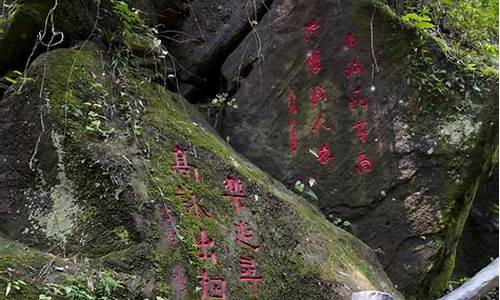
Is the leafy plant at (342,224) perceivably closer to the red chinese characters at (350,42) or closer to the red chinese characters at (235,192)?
the red chinese characters at (235,192)

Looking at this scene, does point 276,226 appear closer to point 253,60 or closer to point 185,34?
point 253,60

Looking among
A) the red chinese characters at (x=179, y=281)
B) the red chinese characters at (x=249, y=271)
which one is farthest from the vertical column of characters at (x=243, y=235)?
the red chinese characters at (x=179, y=281)

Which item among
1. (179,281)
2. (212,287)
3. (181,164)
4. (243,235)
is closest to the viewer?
(179,281)

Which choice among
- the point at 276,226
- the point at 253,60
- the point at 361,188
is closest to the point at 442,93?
the point at 361,188

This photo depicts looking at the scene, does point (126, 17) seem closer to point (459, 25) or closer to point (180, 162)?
point (180, 162)

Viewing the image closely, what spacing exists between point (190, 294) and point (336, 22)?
10.4ft

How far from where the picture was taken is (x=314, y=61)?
19.0 ft

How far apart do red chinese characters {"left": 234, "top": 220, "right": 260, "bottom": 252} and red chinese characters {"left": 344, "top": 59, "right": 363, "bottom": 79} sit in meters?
2.10

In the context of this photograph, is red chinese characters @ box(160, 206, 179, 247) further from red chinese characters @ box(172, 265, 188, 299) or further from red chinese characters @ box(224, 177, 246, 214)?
red chinese characters @ box(224, 177, 246, 214)

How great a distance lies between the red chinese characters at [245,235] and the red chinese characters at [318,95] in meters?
1.84

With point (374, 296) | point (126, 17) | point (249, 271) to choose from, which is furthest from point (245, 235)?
point (126, 17)

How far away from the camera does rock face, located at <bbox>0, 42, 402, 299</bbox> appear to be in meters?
3.77

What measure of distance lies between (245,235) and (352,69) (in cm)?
224

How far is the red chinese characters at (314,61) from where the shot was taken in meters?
5.78
